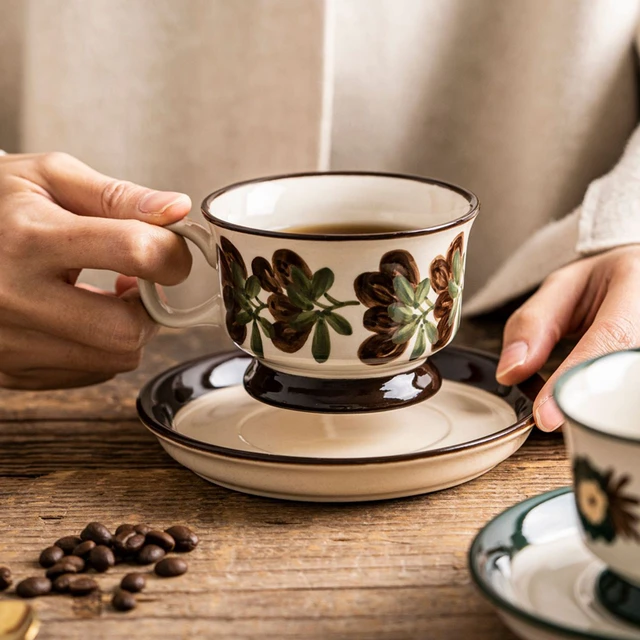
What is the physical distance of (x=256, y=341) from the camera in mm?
792

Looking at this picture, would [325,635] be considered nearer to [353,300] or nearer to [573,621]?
[573,621]

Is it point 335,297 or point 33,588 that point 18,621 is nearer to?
point 33,588

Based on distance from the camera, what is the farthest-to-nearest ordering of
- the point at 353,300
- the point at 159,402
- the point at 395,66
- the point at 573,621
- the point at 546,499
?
1. the point at 395,66
2. the point at 159,402
3. the point at 353,300
4. the point at 546,499
5. the point at 573,621

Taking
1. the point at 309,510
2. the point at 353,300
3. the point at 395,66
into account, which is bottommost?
the point at 309,510

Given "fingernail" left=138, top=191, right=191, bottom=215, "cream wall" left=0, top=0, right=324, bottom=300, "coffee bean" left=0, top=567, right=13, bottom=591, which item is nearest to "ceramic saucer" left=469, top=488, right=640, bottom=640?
"coffee bean" left=0, top=567, right=13, bottom=591

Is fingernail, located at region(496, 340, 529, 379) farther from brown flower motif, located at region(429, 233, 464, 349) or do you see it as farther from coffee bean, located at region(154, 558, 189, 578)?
coffee bean, located at region(154, 558, 189, 578)

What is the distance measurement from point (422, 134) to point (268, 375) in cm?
70

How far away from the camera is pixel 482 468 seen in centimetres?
76

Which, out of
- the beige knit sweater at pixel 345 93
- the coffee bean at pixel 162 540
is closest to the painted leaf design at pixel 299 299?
the coffee bean at pixel 162 540

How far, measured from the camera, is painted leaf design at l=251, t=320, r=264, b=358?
2.58 ft

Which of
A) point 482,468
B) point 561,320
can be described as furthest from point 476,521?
point 561,320

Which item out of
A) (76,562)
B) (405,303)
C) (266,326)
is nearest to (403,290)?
(405,303)

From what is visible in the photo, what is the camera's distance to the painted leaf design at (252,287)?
77 cm

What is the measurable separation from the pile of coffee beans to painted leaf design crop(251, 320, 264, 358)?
0.17 m
